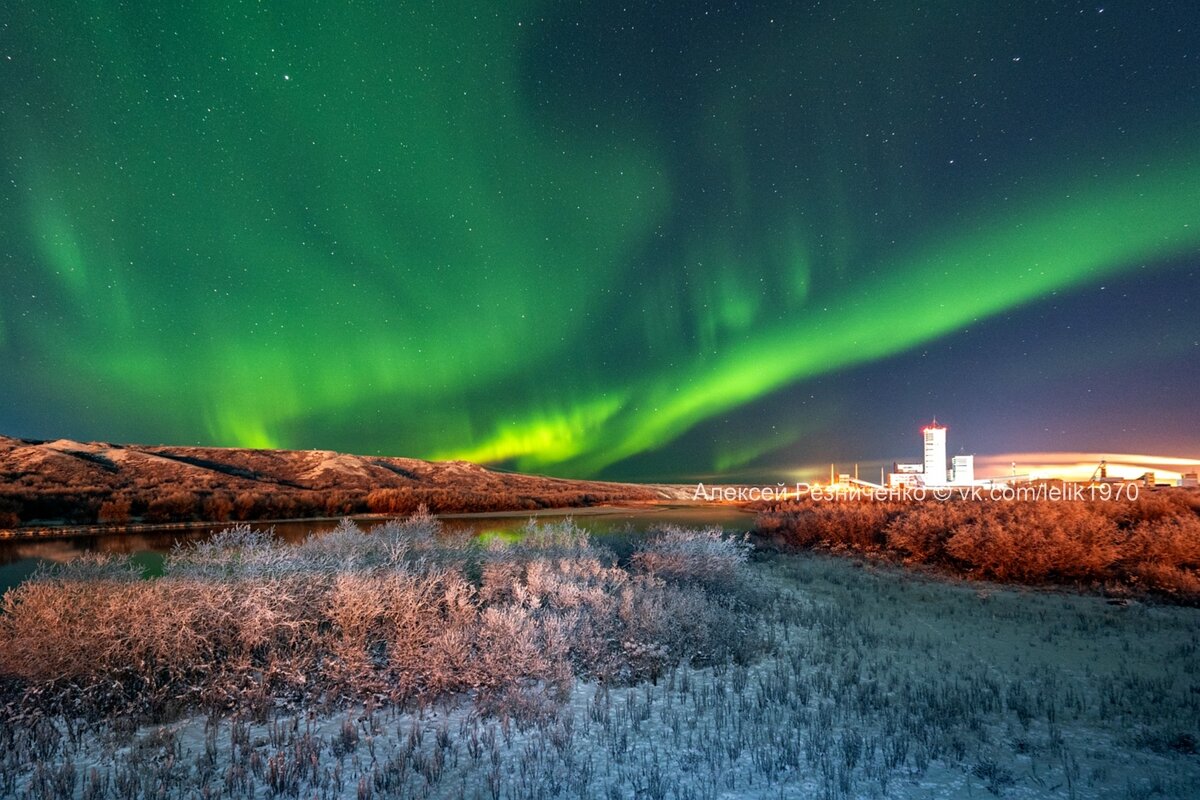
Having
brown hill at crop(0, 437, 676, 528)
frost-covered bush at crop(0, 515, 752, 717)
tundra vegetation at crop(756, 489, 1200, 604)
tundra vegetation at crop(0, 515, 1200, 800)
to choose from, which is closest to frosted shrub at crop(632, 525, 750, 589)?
tundra vegetation at crop(0, 515, 1200, 800)

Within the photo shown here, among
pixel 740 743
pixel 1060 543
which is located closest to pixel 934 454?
pixel 1060 543

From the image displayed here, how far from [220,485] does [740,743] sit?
2104 inches

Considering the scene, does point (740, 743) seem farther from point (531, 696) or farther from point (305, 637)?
point (305, 637)

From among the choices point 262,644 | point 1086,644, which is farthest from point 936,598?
point 262,644

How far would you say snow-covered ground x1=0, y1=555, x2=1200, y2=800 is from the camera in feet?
15.2

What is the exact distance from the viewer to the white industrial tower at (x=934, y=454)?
151 feet


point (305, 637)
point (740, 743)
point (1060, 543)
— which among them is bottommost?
point (740, 743)

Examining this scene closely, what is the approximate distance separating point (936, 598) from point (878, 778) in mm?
10610

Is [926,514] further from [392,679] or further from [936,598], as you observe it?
[392,679]

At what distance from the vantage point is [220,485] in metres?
47.4

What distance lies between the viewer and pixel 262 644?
7.29 meters

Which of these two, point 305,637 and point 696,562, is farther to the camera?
point 696,562

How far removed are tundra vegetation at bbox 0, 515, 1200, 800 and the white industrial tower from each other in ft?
129

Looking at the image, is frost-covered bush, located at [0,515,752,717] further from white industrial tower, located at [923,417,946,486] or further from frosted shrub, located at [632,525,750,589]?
white industrial tower, located at [923,417,946,486]
